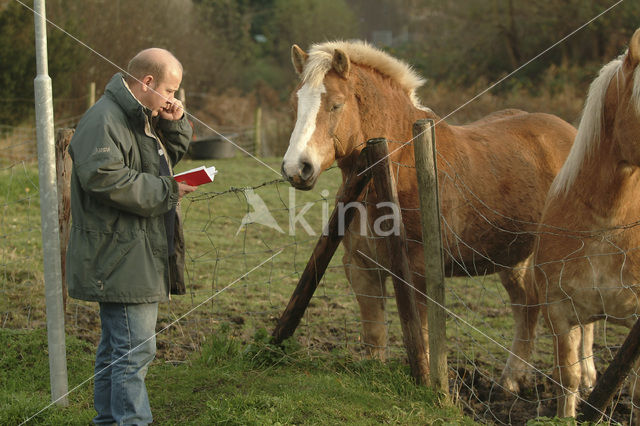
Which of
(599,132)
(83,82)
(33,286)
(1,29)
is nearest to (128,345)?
(599,132)

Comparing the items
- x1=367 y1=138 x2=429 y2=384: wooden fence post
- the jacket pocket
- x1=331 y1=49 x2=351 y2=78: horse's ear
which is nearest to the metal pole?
the jacket pocket

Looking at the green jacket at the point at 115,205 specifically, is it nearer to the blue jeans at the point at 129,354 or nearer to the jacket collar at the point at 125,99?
the jacket collar at the point at 125,99

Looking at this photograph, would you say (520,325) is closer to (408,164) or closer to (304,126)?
(408,164)

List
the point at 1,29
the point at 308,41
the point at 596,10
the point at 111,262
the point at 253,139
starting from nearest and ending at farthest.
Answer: the point at 111,262, the point at 1,29, the point at 253,139, the point at 596,10, the point at 308,41

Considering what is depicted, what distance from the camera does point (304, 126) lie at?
3.67 meters

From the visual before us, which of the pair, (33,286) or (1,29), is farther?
(1,29)

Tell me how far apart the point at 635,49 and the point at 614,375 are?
66.3 inches

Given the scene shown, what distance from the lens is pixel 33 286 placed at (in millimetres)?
5730

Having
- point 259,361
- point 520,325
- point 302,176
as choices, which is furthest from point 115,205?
point 520,325

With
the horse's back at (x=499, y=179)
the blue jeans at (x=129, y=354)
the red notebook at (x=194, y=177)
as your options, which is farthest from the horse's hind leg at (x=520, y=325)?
the blue jeans at (x=129, y=354)

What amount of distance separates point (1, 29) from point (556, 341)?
15156 millimetres

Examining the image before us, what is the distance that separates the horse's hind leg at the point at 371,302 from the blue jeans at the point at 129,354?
161 cm

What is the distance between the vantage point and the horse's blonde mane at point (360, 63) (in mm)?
3807

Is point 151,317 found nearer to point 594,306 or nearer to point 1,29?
point 594,306
